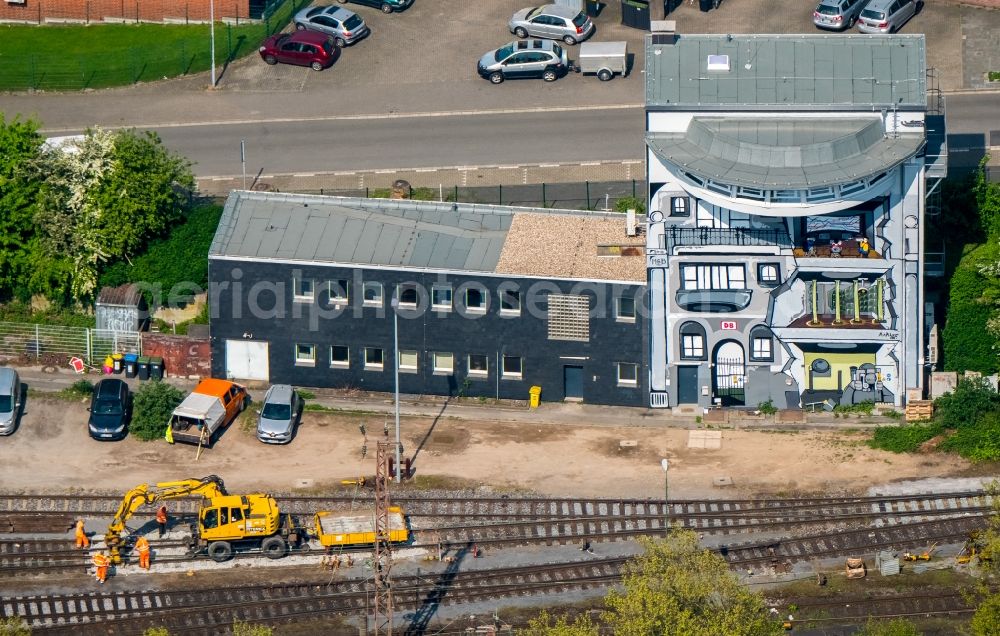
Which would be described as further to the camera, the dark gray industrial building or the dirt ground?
the dark gray industrial building

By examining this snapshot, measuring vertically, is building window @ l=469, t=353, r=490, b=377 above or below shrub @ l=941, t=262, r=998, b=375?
below

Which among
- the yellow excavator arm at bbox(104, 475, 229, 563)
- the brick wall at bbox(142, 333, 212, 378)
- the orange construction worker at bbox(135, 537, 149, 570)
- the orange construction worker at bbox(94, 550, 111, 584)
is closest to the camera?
the orange construction worker at bbox(94, 550, 111, 584)

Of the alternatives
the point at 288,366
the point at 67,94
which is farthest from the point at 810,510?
the point at 67,94

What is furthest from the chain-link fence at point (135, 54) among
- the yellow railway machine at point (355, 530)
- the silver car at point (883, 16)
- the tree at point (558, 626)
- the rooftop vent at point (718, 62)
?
the tree at point (558, 626)

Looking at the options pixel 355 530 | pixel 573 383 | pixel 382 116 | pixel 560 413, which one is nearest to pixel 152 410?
pixel 355 530

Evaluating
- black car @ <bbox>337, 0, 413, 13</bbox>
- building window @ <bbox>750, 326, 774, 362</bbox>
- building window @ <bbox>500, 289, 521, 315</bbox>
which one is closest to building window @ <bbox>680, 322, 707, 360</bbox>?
building window @ <bbox>750, 326, 774, 362</bbox>

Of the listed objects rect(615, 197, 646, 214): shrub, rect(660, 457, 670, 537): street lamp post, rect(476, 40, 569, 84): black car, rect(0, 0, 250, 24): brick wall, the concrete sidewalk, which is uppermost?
rect(0, 0, 250, 24): brick wall

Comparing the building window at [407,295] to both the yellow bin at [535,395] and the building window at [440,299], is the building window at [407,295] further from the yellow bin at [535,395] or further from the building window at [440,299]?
the yellow bin at [535,395]

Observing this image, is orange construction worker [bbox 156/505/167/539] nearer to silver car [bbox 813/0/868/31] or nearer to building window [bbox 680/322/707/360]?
building window [bbox 680/322/707/360]
